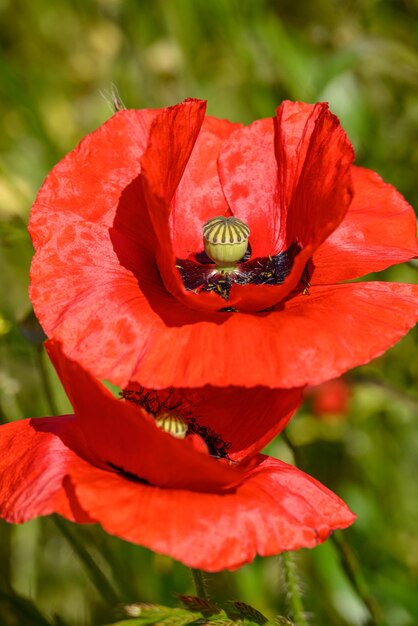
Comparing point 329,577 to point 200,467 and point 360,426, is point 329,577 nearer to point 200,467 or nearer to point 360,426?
point 360,426

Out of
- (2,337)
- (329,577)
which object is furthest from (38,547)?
(329,577)

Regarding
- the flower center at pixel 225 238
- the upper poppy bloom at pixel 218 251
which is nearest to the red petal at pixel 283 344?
the upper poppy bloom at pixel 218 251

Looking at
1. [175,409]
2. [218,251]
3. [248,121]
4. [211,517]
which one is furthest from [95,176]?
[248,121]

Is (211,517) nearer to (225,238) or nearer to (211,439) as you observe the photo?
(211,439)

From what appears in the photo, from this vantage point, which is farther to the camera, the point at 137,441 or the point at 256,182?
the point at 256,182

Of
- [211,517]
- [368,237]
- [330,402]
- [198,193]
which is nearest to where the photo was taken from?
[211,517]

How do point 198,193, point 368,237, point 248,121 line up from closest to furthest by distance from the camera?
1. point 368,237
2. point 198,193
3. point 248,121

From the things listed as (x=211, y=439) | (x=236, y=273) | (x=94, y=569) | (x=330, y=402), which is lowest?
(x=330, y=402)

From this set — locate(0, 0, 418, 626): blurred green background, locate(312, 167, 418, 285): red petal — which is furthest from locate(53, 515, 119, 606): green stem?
locate(312, 167, 418, 285): red petal
